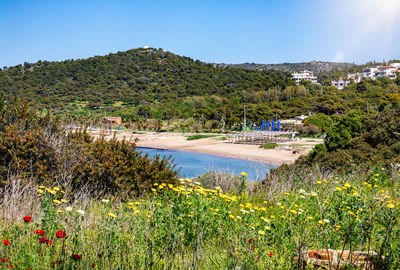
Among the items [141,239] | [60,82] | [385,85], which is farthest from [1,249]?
[60,82]

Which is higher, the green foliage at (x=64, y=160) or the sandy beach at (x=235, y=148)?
the green foliage at (x=64, y=160)

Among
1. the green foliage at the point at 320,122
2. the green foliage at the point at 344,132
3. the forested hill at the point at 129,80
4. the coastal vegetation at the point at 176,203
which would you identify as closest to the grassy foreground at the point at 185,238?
the coastal vegetation at the point at 176,203

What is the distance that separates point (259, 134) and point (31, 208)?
34375mm

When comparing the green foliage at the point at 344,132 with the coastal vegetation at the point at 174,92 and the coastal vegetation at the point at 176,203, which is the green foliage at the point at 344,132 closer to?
the coastal vegetation at the point at 176,203

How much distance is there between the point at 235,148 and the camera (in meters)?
31.8

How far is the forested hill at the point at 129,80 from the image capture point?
7262 cm

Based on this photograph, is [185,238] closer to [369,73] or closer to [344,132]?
[344,132]

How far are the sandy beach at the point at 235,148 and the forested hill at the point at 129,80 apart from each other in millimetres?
30390

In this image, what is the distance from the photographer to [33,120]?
5.95m

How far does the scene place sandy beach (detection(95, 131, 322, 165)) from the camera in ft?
85.9

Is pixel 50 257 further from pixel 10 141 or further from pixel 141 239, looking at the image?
pixel 10 141

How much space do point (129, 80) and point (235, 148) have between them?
5989 cm

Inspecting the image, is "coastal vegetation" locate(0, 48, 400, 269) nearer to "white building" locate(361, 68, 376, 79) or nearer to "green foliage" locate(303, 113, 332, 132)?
"green foliage" locate(303, 113, 332, 132)

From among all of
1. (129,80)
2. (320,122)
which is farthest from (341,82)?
(320,122)
